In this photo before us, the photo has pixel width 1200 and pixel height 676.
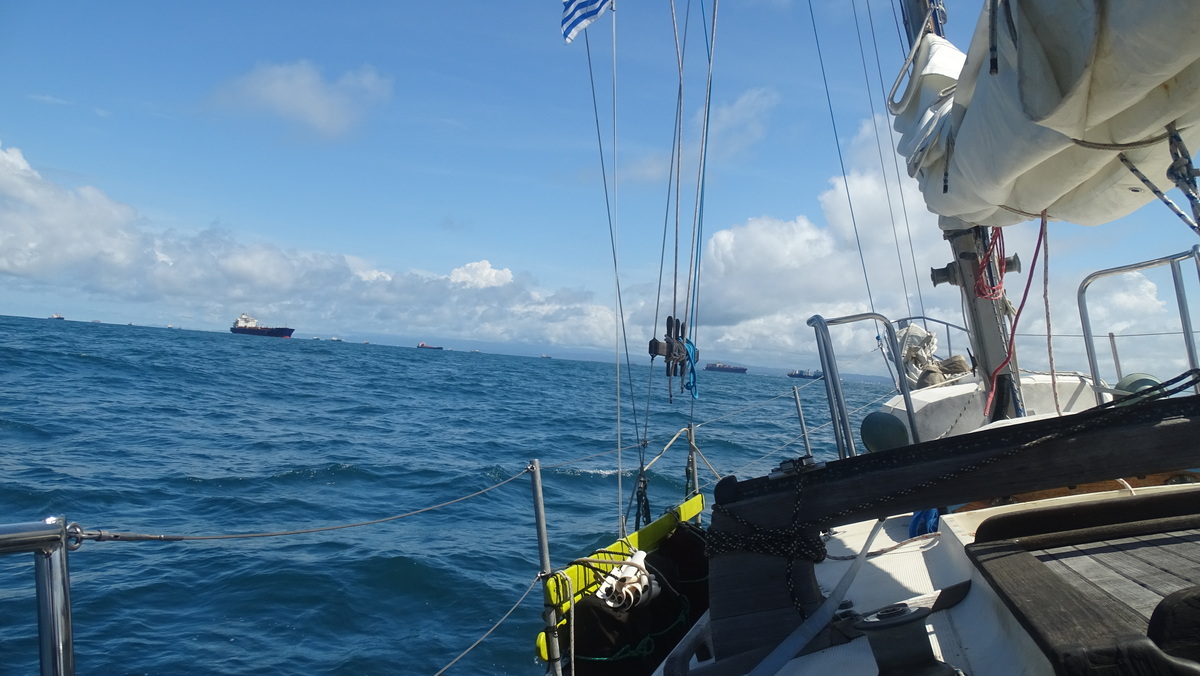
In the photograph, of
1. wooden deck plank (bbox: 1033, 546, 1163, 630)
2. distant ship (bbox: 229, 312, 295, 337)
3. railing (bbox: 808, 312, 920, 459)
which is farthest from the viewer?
distant ship (bbox: 229, 312, 295, 337)

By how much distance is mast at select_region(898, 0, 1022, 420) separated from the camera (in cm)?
566

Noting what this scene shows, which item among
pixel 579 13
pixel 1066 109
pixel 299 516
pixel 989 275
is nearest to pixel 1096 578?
pixel 1066 109

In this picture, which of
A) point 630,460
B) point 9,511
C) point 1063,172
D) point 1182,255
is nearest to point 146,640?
point 9,511

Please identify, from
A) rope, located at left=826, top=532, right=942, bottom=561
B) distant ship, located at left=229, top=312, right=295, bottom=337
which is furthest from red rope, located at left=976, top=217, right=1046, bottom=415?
distant ship, located at left=229, top=312, right=295, bottom=337

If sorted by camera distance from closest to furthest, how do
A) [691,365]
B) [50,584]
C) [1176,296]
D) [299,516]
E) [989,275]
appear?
[50,584], [1176,296], [691,365], [989,275], [299,516]

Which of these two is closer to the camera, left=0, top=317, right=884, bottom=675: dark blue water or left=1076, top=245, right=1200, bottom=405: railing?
left=1076, top=245, right=1200, bottom=405: railing

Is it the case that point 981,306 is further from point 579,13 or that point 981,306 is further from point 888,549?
point 579,13

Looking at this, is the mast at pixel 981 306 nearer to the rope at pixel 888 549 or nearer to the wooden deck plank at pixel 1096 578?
the rope at pixel 888 549

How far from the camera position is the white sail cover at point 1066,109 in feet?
7.14

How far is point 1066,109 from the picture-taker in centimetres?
247

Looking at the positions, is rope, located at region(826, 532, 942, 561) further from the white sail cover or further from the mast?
the mast

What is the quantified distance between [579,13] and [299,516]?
6717 millimetres

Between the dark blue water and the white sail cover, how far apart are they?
2012 mm

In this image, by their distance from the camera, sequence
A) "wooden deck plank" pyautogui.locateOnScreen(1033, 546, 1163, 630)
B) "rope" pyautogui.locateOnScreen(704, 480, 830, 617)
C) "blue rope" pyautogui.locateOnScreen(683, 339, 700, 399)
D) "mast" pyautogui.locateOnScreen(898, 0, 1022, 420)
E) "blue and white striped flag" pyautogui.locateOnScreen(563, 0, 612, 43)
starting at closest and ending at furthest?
1. "wooden deck plank" pyautogui.locateOnScreen(1033, 546, 1163, 630)
2. "rope" pyautogui.locateOnScreen(704, 480, 830, 617)
3. "blue rope" pyautogui.locateOnScreen(683, 339, 700, 399)
4. "mast" pyautogui.locateOnScreen(898, 0, 1022, 420)
5. "blue and white striped flag" pyautogui.locateOnScreen(563, 0, 612, 43)
